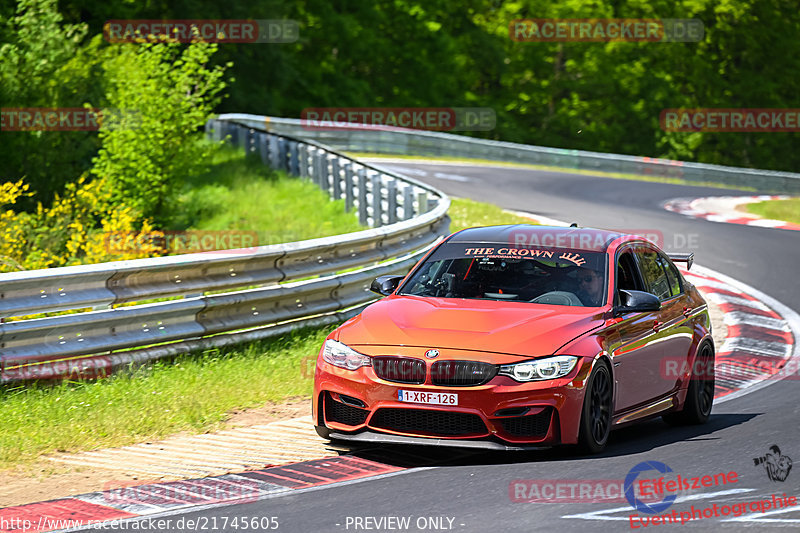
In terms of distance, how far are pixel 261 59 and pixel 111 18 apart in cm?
866

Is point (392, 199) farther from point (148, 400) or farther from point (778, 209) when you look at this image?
point (148, 400)

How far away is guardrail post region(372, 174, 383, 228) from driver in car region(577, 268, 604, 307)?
43.2ft

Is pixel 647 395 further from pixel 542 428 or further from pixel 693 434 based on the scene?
pixel 542 428

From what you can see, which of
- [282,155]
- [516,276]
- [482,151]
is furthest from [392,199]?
[482,151]

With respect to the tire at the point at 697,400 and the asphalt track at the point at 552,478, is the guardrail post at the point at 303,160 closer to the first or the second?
the asphalt track at the point at 552,478

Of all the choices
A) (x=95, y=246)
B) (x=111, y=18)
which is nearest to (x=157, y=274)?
(x=95, y=246)

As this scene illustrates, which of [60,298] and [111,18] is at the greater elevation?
[111,18]

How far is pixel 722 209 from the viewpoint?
91.6ft

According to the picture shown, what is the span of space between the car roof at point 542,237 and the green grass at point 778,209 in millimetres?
18723

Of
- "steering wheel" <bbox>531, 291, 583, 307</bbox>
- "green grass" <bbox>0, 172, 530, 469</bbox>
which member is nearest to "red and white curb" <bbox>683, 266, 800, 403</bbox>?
"steering wheel" <bbox>531, 291, 583, 307</bbox>

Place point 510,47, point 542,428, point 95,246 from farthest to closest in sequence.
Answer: point 510,47 → point 95,246 → point 542,428

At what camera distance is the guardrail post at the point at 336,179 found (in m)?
24.6

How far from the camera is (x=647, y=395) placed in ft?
28.0

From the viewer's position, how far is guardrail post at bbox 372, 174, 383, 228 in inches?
848
